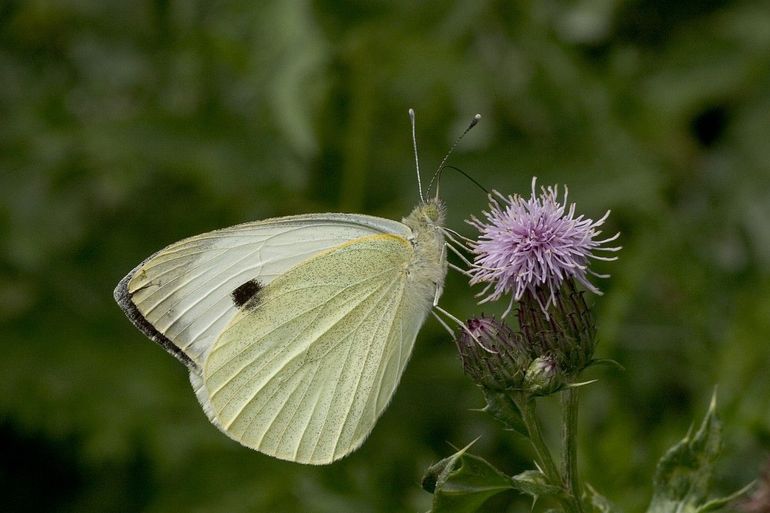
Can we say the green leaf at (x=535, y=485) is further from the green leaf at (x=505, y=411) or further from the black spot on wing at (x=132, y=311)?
the black spot on wing at (x=132, y=311)

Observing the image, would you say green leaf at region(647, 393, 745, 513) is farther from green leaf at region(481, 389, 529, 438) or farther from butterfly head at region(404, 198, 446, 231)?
butterfly head at region(404, 198, 446, 231)

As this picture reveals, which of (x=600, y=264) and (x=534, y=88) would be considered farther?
(x=534, y=88)

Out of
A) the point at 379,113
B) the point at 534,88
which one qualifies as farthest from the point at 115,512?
the point at 534,88

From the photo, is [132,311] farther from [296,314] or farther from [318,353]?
[318,353]

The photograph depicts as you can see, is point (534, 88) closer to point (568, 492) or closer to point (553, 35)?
point (553, 35)

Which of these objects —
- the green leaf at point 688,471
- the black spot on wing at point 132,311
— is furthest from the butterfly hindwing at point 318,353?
the green leaf at point 688,471

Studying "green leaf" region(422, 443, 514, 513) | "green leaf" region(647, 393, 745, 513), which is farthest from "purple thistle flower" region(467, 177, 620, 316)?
"green leaf" region(422, 443, 514, 513)
